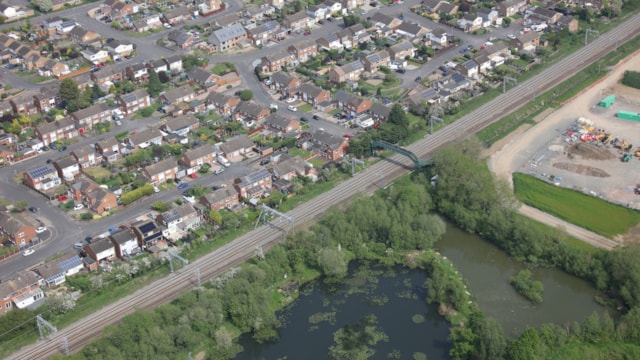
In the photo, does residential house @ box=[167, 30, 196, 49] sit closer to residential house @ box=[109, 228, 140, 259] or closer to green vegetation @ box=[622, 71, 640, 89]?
residential house @ box=[109, 228, 140, 259]

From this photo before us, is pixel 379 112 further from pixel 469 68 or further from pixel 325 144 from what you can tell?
Result: pixel 469 68

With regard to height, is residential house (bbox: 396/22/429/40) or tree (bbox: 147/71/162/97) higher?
tree (bbox: 147/71/162/97)

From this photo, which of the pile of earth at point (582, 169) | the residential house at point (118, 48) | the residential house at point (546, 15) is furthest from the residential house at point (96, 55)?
the residential house at point (546, 15)

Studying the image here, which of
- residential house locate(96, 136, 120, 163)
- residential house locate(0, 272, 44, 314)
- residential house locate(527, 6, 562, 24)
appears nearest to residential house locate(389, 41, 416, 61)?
residential house locate(527, 6, 562, 24)

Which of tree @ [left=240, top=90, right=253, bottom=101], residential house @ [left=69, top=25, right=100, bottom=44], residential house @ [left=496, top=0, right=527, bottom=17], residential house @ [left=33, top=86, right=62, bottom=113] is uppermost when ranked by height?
residential house @ [left=69, top=25, right=100, bottom=44]

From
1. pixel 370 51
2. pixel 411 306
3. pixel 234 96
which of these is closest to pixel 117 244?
pixel 411 306

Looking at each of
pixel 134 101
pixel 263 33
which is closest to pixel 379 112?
pixel 263 33
